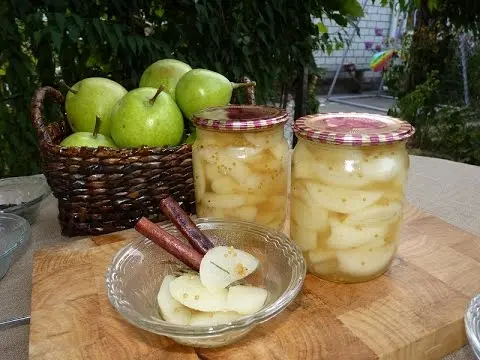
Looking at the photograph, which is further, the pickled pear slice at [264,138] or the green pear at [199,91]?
the green pear at [199,91]

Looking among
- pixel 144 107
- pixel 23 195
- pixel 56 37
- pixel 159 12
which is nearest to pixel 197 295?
pixel 144 107

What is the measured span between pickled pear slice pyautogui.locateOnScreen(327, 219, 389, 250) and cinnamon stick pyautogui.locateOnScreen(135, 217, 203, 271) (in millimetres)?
167

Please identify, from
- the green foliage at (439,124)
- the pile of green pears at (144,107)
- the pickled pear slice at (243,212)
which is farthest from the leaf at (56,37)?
the green foliage at (439,124)

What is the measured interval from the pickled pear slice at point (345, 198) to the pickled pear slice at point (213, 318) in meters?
0.17

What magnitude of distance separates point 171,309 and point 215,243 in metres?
0.15

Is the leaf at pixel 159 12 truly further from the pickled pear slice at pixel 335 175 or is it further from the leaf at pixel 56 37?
the pickled pear slice at pixel 335 175

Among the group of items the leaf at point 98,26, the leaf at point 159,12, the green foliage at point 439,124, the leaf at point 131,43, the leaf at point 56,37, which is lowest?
the green foliage at point 439,124

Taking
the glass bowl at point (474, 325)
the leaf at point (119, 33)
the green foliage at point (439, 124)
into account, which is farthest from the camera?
the green foliage at point (439, 124)

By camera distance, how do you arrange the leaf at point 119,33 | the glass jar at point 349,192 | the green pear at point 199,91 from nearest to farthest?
the glass jar at point 349,192, the green pear at point 199,91, the leaf at point 119,33

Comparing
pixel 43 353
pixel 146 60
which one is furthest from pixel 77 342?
pixel 146 60

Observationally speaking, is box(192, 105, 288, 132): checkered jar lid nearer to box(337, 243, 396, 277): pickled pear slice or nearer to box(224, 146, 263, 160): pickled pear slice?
box(224, 146, 263, 160): pickled pear slice

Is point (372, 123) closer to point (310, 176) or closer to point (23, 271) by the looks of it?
point (310, 176)

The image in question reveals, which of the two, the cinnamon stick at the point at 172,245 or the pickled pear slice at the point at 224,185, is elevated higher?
the pickled pear slice at the point at 224,185

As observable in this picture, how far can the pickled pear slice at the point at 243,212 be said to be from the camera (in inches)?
26.1
